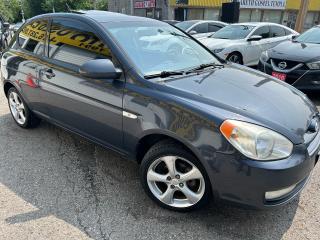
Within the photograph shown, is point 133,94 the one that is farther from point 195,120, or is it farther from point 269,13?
point 269,13

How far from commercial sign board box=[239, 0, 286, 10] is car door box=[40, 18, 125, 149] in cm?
2915

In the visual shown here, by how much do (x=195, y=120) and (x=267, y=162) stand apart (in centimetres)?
59

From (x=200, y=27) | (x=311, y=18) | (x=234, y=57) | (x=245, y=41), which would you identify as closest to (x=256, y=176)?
(x=234, y=57)

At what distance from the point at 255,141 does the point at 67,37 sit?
233cm

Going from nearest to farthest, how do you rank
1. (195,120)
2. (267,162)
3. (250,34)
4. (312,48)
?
(267,162) → (195,120) → (312,48) → (250,34)

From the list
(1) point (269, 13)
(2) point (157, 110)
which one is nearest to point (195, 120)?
(2) point (157, 110)

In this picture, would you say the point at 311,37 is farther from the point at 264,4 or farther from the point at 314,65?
the point at 264,4

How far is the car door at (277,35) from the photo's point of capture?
29.1ft

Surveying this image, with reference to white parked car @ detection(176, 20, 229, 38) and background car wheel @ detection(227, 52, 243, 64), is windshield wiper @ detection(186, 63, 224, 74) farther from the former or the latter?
white parked car @ detection(176, 20, 229, 38)

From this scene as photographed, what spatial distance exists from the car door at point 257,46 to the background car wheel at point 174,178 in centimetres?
626

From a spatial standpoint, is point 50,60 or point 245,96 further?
point 50,60

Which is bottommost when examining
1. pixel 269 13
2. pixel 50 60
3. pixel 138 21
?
pixel 269 13

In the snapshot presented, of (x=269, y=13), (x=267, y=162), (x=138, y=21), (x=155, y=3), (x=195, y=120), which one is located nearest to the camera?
(x=267, y=162)

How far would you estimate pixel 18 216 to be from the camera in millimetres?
2688
